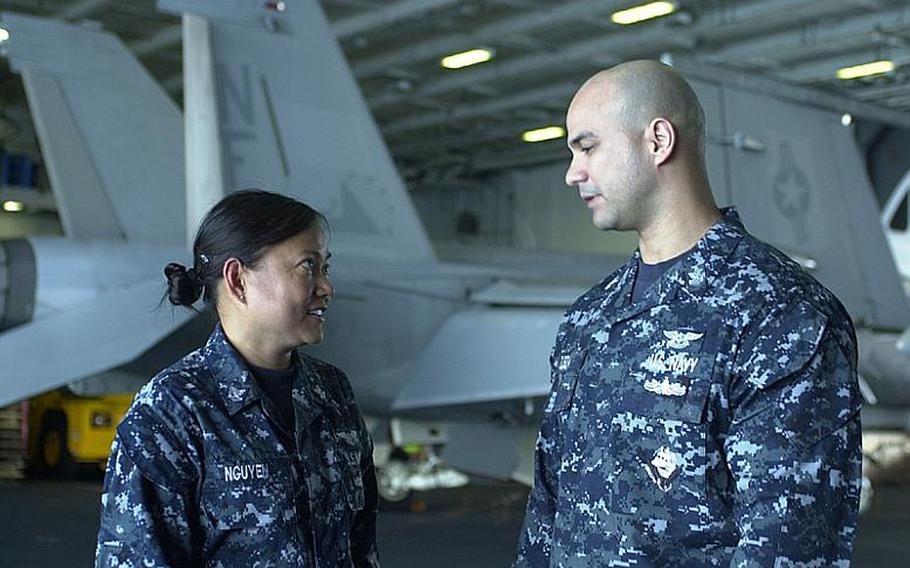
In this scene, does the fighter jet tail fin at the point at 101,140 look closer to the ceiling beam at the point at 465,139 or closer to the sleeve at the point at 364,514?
the sleeve at the point at 364,514

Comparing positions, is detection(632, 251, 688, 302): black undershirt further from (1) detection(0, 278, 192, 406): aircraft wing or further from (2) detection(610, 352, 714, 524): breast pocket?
(1) detection(0, 278, 192, 406): aircraft wing

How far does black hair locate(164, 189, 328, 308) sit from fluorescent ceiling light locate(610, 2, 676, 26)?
A: 12624 mm

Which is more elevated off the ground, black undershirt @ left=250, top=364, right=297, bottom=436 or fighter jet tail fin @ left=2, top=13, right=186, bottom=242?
fighter jet tail fin @ left=2, top=13, right=186, bottom=242

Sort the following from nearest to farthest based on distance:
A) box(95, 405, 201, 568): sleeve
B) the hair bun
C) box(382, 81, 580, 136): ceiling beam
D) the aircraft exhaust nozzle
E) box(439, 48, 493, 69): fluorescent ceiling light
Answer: box(95, 405, 201, 568): sleeve, the hair bun, the aircraft exhaust nozzle, box(439, 48, 493, 69): fluorescent ceiling light, box(382, 81, 580, 136): ceiling beam

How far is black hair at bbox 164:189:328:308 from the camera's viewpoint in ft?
7.57

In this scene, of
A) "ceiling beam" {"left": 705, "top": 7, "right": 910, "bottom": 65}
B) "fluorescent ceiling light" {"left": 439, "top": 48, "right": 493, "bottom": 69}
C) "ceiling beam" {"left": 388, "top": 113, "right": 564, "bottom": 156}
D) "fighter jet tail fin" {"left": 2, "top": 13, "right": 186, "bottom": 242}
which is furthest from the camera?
"ceiling beam" {"left": 388, "top": 113, "right": 564, "bottom": 156}

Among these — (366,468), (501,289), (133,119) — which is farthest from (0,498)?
(366,468)

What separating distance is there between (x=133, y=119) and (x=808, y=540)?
30.5 ft

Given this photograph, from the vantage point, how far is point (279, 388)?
2375 mm

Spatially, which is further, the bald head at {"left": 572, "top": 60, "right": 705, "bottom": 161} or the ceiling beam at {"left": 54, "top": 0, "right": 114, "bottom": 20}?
the ceiling beam at {"left": 54, "top": 0, "right": 114, "bottom": 20}

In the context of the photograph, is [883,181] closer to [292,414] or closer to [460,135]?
[460,135]

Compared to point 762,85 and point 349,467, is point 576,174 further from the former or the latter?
point 762,85

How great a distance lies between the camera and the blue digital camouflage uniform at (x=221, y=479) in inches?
82.9

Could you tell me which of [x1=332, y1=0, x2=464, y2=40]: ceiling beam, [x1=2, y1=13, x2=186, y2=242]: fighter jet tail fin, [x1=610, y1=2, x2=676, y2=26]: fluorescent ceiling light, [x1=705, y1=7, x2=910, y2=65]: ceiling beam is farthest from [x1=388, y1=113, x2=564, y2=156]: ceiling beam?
[x1=2, y1=13, x2=186, y2=242]: fighter jet tail fin
